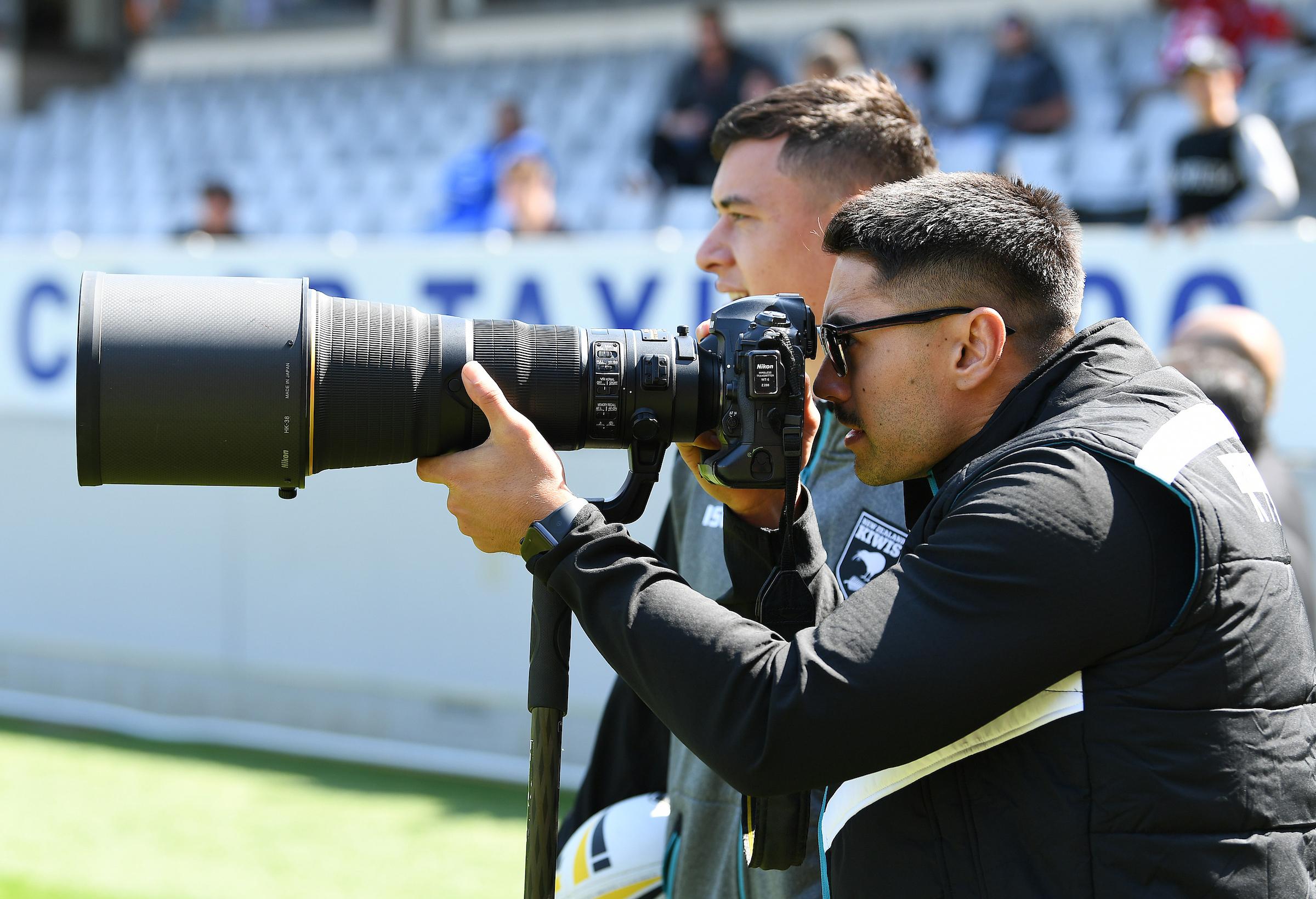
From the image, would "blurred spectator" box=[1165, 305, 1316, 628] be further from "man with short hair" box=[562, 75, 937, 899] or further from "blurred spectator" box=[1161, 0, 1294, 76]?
"blurred spectator" box=[1161, 0, 1294, 76]

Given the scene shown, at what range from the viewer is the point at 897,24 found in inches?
444

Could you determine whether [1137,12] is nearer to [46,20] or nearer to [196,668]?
[196,668]

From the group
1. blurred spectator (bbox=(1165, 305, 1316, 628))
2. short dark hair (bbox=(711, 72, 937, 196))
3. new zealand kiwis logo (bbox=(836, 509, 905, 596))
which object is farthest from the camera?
blurred spectator (bbox=(1165, 305, 1316, 628))

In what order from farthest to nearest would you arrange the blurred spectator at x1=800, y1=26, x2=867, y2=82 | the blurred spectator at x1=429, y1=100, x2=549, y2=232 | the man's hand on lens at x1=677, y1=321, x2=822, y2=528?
the blurred spectator at x1=429, y1=100, x2=549, y2=232 < the blurred spectator at x1=800, y1=26, x2=867, y2=82 < the man's hand on lens at x1=677, y1=321, x2=822, y2=528

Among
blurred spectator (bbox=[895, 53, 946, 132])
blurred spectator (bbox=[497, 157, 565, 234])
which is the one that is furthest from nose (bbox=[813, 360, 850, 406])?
blurred spectator (bbox=[895, 53, 946, 132])

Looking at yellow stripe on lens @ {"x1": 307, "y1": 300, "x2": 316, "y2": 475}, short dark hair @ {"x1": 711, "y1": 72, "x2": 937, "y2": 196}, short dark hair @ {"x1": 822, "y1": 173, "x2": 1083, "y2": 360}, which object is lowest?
yellow stripe on lens @ {"x1": 307, "y1": 300, "x2": 316, "y2": 475}

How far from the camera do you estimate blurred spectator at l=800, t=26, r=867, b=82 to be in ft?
18.8

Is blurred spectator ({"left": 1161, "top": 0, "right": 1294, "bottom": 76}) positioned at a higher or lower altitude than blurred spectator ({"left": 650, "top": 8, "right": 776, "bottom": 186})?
higher

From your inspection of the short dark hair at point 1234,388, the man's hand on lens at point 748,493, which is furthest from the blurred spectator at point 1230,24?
the man's hand on lens at point 748,493

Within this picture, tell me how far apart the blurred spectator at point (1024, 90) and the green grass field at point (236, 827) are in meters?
4.95

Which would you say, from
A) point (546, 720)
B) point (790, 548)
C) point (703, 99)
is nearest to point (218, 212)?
point (703, 99)

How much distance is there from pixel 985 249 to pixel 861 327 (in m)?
0.15

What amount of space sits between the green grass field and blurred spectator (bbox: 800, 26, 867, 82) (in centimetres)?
288

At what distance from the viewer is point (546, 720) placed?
1.67m
